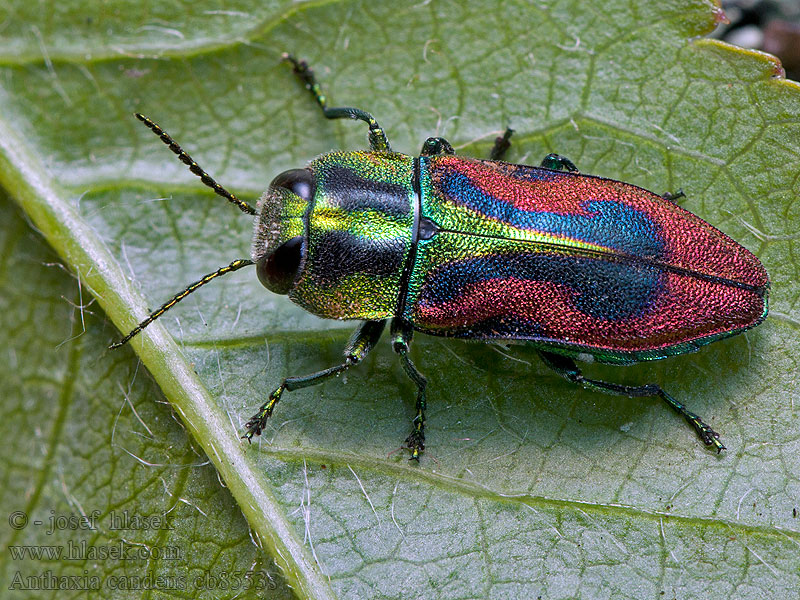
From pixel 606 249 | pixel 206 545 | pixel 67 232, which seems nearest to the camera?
pixel 606 249

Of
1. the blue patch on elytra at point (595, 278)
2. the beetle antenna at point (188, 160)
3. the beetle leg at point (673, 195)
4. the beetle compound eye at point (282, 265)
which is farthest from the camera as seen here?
the beetle leg at point (673, 195)

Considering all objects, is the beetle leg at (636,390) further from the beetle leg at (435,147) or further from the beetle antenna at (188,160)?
the beetle antenna at (188,160)

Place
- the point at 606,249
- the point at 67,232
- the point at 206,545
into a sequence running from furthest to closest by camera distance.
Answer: the point at 67,232 < the point at 206,545 < the point at 606,249

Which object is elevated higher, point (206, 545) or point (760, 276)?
point (760, 276)

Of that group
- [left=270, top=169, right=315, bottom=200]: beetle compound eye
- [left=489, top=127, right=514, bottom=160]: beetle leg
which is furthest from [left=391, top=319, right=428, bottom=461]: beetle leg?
[left=489, top=127, right=514, bottom=160]: beetle leg

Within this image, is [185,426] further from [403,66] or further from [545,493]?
[403,66]

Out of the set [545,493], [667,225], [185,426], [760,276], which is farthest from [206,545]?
[760,276]

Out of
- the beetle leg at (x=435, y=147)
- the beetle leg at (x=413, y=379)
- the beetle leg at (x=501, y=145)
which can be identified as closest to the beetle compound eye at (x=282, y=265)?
the beetle leg at (x=413, y=379)
